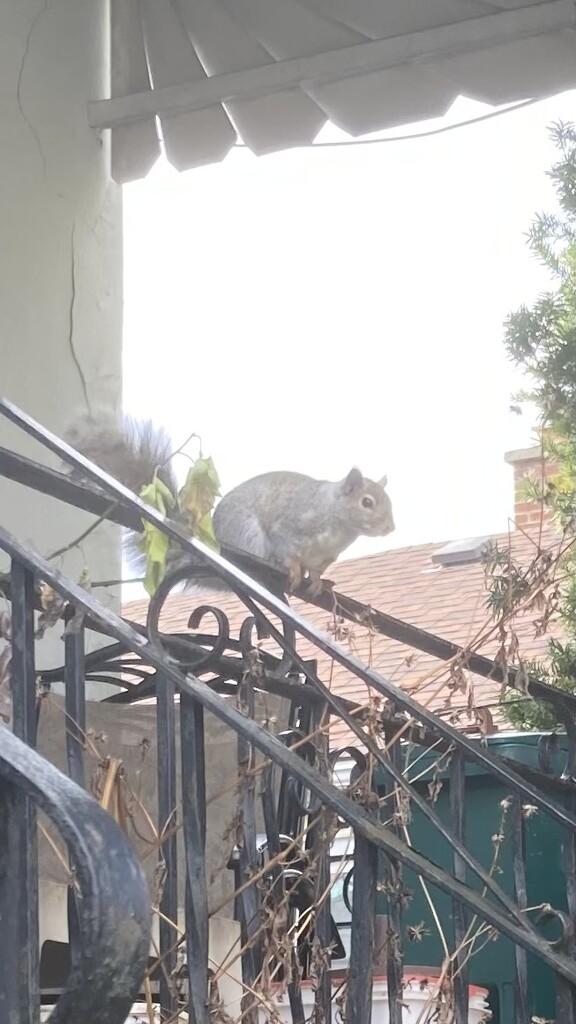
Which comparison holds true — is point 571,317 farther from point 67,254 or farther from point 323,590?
point 67,254

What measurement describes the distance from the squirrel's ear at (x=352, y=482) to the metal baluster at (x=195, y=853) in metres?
2.57

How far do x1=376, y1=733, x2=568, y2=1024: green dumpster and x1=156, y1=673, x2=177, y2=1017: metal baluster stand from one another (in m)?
0.83

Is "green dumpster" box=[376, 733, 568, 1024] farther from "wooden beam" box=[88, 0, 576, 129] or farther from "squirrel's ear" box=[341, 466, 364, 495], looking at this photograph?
"wooden beam" box=[88, 0, 576, 129]

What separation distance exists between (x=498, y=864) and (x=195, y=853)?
1216 millimetres

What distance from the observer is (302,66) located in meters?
3.78

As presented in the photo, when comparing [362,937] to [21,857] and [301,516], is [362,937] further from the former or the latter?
[301,516]

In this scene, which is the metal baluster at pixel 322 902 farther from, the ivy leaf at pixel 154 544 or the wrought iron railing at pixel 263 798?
the ivy leaf at pixel 154 544

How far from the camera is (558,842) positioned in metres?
2.84

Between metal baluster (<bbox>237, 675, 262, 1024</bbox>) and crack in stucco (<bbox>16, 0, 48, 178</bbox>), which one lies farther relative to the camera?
crack in stucco (<bbox>16, 0, 48, 178</bbox>)

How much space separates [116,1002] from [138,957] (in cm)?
3

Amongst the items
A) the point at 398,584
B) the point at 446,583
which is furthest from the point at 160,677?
the point at 398,584

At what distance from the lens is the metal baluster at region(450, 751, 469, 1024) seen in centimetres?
206

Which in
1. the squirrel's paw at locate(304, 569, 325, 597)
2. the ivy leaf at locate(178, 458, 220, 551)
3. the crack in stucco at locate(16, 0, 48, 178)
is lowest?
the squirrel's paw at locate(304, 569, 325, 597)

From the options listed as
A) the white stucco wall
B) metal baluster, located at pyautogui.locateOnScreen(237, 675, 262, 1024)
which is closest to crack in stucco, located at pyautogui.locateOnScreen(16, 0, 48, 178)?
the white stucco wall
